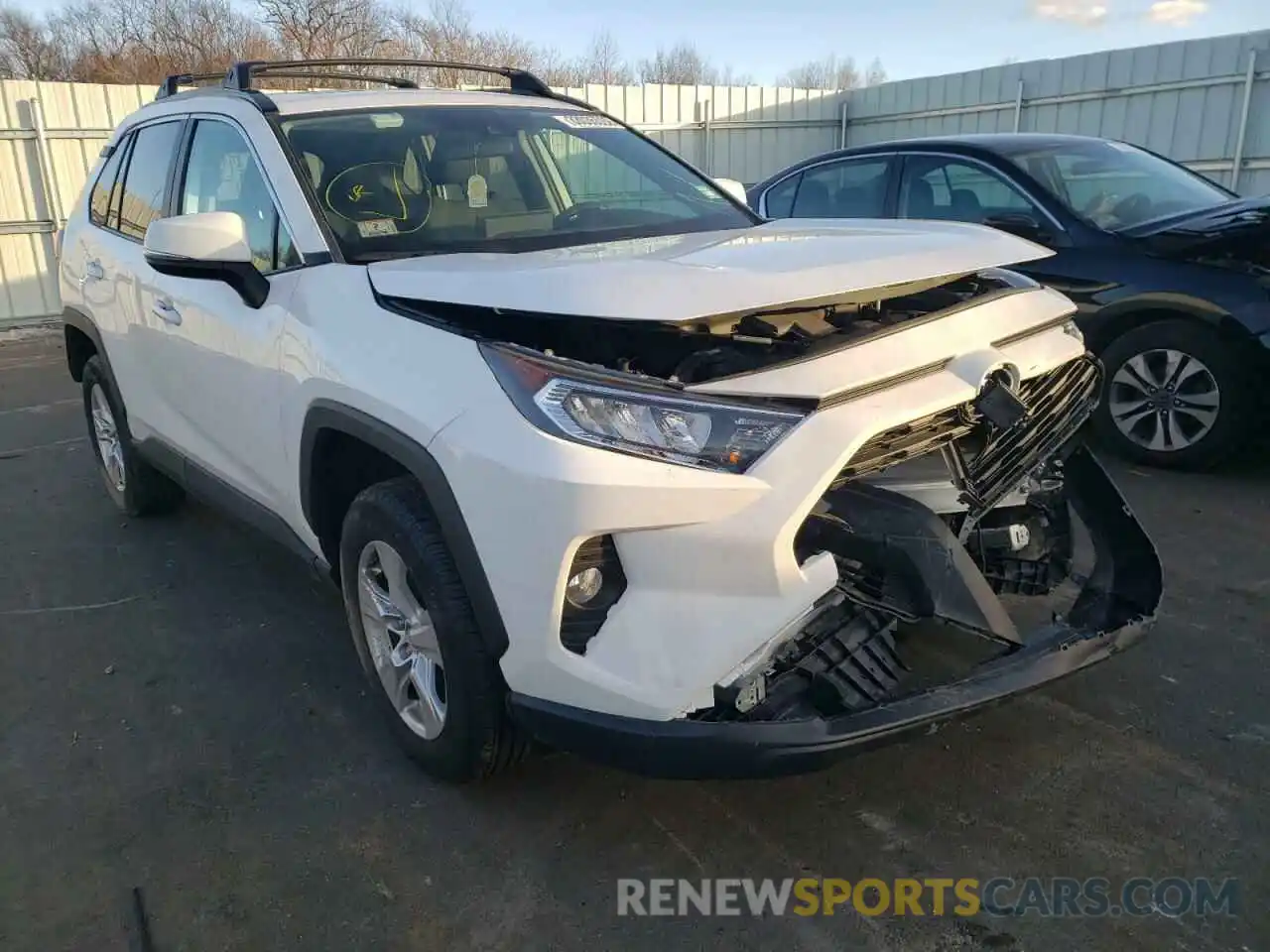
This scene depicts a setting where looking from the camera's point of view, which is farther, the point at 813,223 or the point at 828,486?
the point at 813,223

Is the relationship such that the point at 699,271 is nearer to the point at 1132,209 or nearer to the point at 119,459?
the point at 119,459

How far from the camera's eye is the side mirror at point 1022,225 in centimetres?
536

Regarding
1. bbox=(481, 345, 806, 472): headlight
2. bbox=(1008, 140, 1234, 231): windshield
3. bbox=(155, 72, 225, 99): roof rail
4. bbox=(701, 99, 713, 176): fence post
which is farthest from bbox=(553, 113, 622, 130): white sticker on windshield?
bbox=(701, 99, 713, 176): fence post

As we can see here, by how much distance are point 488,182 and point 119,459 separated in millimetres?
2728

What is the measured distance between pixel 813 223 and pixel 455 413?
1657 millimetres

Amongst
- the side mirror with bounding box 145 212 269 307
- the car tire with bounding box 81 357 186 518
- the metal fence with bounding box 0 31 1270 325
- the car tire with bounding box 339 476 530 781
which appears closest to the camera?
the car tire with bounding box 339 476 530 781

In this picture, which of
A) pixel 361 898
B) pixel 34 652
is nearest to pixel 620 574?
pixel 361 898

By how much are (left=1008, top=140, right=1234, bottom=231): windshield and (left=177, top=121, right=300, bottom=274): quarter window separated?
13.8 feet

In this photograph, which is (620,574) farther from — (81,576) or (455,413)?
(81,576)

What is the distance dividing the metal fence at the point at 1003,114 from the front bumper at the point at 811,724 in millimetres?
10974

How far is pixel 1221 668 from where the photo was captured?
3156 mm

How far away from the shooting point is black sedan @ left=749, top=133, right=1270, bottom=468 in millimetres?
4707

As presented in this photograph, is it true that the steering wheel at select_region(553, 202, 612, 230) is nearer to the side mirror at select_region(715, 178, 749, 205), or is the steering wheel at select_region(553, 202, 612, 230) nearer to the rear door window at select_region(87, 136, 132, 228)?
the side mirror at select_region(715, 178, 749, 205)

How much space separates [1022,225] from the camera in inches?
214
